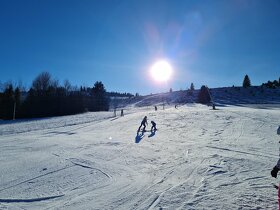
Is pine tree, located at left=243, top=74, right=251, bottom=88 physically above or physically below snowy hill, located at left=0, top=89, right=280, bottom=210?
above

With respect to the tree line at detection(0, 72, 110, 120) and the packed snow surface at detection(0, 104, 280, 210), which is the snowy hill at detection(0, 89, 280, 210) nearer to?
the packed snow surface at detection(0, 104, 280, 210)

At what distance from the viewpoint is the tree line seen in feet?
185

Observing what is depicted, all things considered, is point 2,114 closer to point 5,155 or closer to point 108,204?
point 5,155

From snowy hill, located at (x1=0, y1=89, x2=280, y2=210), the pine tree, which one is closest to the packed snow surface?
snowy hill, located at (x1=0, y1=89, x2=280, y2=210)

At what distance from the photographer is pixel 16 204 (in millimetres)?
6281

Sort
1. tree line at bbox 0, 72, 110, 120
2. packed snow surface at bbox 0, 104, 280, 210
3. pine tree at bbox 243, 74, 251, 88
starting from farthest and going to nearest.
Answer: pine tree at bbox 243, 74, 251, 88 → tree line at bbox 0, 72, 110, 120 → packed snow surface at bbox 0, 104, 280, 210

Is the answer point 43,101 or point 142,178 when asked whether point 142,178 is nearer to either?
point 142,178

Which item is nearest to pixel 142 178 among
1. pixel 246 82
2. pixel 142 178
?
pixel 142 178

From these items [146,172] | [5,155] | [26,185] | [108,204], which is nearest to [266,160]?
[146,172]

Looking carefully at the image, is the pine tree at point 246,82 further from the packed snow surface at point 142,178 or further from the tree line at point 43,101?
the packed snow surface at point 142,178

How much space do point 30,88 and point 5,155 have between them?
5346cm

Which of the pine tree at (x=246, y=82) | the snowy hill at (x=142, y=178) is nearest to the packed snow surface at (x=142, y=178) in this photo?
the snowy hill at (x=142, y=178)

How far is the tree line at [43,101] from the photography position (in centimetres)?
5628

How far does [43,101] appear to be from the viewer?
59406 mm
